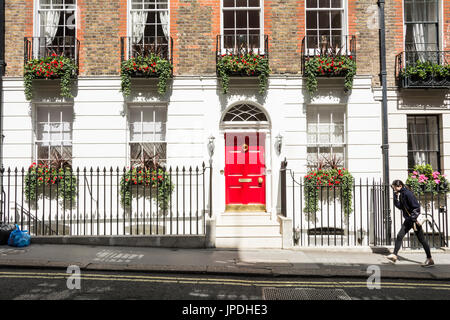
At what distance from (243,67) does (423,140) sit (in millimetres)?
6102

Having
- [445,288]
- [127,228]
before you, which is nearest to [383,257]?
[445,288]

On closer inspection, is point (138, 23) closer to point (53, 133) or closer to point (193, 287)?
point (53, 133)

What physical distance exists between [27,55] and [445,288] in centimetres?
1184

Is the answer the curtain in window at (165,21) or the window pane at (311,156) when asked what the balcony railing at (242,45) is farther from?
the window pane at (311,156)

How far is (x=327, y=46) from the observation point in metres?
11.5

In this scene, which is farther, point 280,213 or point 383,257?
point 280,213

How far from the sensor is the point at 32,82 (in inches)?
434

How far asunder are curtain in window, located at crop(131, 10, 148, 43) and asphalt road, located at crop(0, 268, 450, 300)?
7.27 meters

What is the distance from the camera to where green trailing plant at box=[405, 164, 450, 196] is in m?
10.9

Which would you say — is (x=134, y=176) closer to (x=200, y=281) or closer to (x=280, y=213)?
(x=280, y=213)

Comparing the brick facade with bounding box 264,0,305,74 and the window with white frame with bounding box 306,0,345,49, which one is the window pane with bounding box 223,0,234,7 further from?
the window with white frame with bounding box 306,0,345,49

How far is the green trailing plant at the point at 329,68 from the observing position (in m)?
10.9

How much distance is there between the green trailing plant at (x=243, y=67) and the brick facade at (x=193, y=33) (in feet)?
1.68

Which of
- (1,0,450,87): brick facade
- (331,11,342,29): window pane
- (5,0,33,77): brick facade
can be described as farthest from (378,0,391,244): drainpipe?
(5,0,33,77): brick facade
